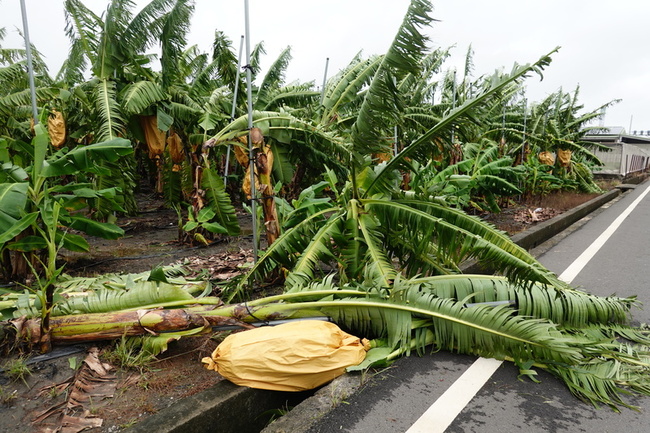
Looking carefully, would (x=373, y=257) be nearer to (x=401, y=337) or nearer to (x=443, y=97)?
(x=401, y=337)

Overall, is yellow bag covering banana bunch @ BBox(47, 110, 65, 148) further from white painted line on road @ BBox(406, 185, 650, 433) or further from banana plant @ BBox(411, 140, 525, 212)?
white painted line on road @ BBox(406, 185, 650, 433)

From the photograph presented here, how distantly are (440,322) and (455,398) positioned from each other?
44cm

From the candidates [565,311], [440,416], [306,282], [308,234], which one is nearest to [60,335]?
[306,282]

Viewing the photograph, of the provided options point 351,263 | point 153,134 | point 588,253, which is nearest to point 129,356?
point 351,263

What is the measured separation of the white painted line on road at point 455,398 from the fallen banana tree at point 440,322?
3.3 inches

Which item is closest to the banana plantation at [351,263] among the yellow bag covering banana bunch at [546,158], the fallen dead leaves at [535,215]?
the fallen dead leaves at [535,215]

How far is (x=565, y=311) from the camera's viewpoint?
8.86 ft

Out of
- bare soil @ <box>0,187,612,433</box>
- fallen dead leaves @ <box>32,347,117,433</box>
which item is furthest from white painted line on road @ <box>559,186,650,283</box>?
fallen dead leaves @ <box>32,347,117,433</box>

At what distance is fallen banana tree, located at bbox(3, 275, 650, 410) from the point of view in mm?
2256

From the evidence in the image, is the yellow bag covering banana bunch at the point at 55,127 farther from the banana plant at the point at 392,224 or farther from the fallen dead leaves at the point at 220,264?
the banana plant at the point at 392,224

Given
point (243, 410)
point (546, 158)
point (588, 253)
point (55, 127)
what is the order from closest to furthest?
1. point (243, 410)
2. point (588, 253)
3. point (55, 127)
4. point (546, 158)

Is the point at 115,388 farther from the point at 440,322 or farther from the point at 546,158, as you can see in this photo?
the point at 546,158

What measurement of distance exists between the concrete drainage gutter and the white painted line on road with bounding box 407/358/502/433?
0.41 meters

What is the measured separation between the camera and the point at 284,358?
2.15m
